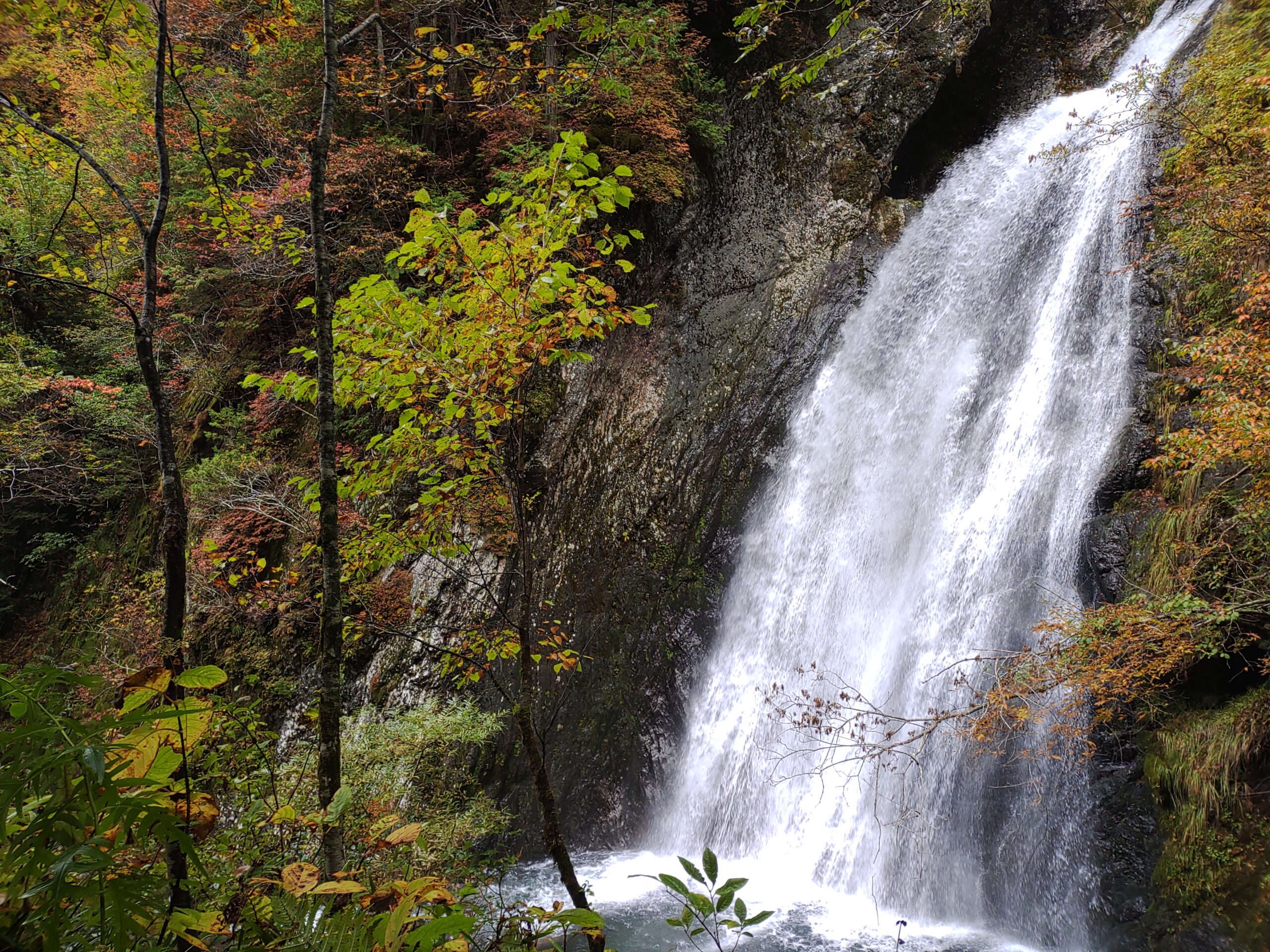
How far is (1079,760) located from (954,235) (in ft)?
27.5

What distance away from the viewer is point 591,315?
9.06 ft

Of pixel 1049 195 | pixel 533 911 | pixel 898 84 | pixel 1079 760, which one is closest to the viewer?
pixel 533 911

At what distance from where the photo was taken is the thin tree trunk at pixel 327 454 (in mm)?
2422

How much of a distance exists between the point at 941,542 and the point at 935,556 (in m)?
0.20

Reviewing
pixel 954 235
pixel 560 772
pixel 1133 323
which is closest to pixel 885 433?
pixel 1133 323

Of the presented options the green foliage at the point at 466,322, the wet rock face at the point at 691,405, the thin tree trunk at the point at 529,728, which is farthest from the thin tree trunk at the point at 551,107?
the thin tree trunk at the point at 529,728

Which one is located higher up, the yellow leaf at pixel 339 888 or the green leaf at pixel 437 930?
the green leaf at pixel 437 930

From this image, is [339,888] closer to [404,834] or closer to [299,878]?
[299,878]

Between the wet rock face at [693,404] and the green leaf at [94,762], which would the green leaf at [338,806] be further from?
the wet rock face at [693,404]

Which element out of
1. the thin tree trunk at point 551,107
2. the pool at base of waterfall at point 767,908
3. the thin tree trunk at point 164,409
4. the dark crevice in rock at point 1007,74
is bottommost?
the pool at base of waterfall at point 767,908

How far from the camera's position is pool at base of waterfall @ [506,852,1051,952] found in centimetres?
533

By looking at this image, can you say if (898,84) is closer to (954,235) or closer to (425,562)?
(954,235)

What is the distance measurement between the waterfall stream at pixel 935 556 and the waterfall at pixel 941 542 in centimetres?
2

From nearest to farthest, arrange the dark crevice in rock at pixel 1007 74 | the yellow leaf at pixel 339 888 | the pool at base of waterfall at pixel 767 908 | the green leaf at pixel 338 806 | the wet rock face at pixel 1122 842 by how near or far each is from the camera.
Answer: the yellow leaf at pixel 339 888, the green leaf at pixel 338 806, the wet rock face at pixel 1122 842, the pool at base of waterfall at pixel 767 908, the dark crevice in rock at pixel 1007 74
